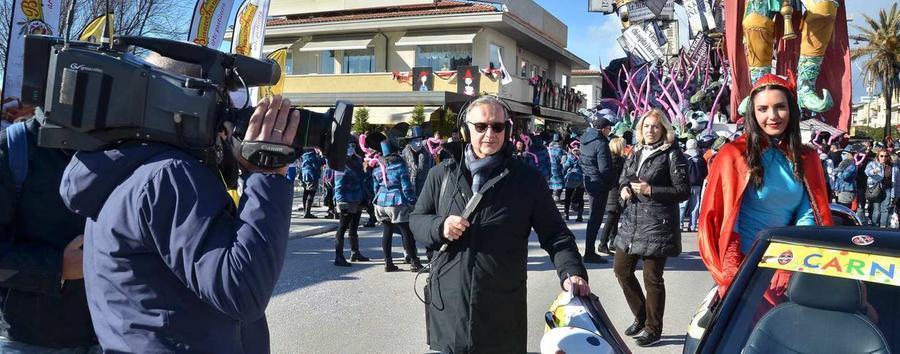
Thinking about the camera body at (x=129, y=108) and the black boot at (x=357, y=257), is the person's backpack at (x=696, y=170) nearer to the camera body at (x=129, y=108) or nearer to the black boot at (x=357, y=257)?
the black boot at (x=357, y=257)

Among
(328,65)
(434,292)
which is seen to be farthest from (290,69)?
(434,292)

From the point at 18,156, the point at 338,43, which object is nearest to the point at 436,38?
the point at 338,43

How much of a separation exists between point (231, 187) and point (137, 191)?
296mm

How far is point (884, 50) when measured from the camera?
4012cm

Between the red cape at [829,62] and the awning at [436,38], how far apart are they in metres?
17.9

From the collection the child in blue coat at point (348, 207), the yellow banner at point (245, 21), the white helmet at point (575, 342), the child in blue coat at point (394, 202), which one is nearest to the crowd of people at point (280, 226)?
the white helmet at point (575, 342)

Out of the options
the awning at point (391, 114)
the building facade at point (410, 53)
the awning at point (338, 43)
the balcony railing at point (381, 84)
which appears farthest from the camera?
the awning at point (338, 43)

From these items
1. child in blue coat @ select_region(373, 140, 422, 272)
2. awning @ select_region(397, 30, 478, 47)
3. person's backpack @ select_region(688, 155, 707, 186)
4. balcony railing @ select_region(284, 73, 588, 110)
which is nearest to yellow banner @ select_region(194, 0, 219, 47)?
child in blue coat @ select_region(373, 140, 422, 272)

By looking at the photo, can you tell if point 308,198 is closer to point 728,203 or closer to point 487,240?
point 487,240

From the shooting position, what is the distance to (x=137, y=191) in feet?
4.59

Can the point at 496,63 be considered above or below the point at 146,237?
above

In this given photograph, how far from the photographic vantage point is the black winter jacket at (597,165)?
798 cm

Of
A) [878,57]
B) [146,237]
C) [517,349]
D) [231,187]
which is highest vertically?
[878,57]

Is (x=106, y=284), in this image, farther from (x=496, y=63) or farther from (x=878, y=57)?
(x=878, y=57)
